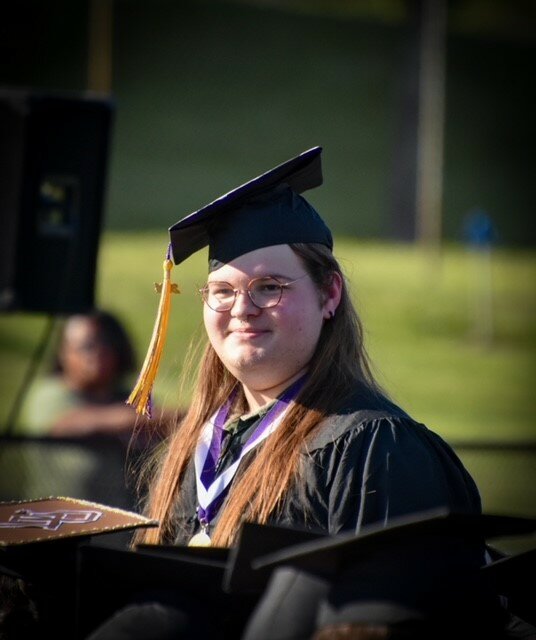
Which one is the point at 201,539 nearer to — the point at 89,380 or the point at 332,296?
the point at 332,296

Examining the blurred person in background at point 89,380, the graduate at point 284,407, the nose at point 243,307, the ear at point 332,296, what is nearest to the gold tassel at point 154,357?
the graduate at point 284,407

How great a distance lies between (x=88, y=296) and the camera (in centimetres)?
477

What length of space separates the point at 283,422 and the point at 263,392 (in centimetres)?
16

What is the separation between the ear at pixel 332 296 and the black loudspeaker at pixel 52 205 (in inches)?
83.9

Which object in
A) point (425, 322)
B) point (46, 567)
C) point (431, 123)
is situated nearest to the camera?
point (46, 567)

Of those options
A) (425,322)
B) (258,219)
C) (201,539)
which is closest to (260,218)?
(258,219)

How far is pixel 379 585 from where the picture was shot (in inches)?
76.8

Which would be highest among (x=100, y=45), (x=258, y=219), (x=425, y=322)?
(x=100, y=45)

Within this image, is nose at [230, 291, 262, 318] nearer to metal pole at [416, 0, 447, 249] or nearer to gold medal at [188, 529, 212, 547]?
gold medal at [188, 529, 212, 547]

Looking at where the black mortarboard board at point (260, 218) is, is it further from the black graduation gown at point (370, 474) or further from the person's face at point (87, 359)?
the person's face at point (87, 359)

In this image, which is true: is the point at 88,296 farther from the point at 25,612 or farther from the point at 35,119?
the point at 25,612

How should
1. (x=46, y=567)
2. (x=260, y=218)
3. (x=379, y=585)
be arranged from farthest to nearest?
(x=260, y=218) → (x=46, y=567) → (x=379, y=585)

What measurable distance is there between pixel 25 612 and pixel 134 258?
1005cm

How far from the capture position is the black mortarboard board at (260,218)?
109 inches
